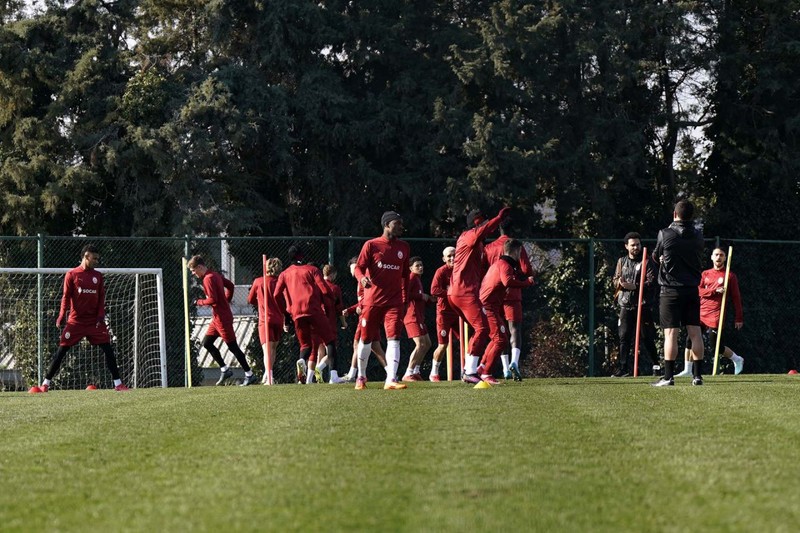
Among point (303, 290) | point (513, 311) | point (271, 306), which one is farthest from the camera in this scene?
point (271, 306)

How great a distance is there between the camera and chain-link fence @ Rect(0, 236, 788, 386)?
22.1 meters

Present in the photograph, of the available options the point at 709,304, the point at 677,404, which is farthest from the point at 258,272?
the point at 677,404

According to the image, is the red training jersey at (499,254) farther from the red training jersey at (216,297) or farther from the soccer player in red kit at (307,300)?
the red training jersey at (216,297)

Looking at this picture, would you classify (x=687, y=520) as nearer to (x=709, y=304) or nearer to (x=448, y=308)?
(x=448, y=308)

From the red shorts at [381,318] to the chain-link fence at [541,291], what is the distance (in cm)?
696

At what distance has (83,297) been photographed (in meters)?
17.1

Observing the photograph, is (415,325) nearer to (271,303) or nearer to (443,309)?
(443,309)

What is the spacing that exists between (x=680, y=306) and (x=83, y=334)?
8.34 metres

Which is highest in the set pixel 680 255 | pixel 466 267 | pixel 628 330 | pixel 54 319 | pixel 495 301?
pixel 680 255

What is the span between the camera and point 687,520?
16.7 feet

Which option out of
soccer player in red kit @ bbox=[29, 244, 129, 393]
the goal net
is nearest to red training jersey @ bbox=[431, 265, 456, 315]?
soccer player in red kit @ bbox=[29, 244, 129, 393]

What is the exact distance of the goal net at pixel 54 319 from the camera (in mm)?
20766

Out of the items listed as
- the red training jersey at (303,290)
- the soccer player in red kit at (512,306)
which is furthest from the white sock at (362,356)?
the red training jersey at (303,290)

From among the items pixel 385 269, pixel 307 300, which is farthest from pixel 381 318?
pixel 307 300
